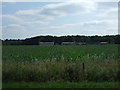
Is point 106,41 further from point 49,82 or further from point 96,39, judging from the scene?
point 49,82

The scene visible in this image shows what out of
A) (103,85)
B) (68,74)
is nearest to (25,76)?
(68,74)

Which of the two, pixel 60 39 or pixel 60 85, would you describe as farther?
pixel 60 39

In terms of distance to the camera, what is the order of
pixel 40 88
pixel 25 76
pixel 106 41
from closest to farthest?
pixel 40 88 → pixel 25 76 → pixel 106 41

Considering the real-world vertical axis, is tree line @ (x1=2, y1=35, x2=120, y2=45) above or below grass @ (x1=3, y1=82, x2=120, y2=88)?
above

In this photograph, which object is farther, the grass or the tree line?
the tree line

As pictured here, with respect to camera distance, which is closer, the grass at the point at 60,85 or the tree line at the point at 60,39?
the grass at the point at 60,85

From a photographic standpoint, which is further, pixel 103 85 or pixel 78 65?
pixel 78 65

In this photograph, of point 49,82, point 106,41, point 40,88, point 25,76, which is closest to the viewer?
point 40,88

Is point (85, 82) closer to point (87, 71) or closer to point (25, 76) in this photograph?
point (87, 71)

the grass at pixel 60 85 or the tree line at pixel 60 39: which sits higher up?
the tree line at pixel 60 39

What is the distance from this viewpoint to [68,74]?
14.8m

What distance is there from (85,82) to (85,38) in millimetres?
129811

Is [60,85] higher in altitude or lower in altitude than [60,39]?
lower

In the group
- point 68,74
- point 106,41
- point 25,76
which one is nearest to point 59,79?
point 68,74
